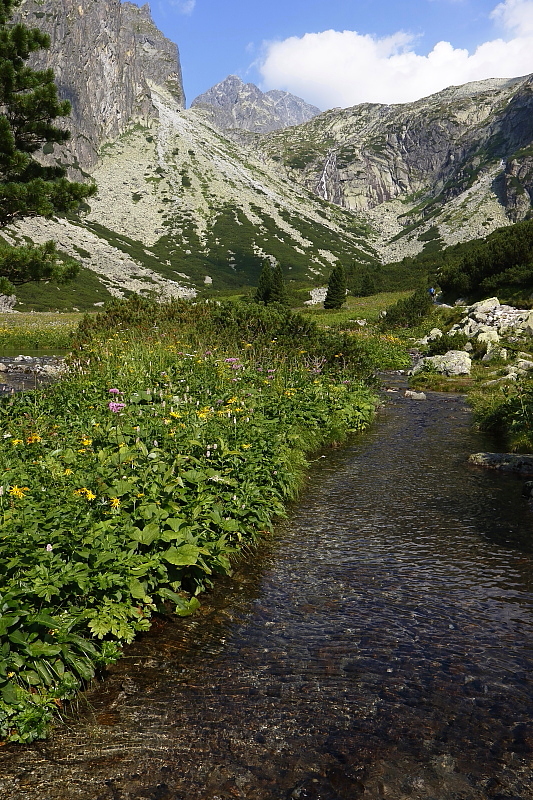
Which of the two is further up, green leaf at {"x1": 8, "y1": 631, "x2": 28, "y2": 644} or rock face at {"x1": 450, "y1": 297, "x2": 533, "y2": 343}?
rock face at {"x1": 450, "y1": 297, "x2": 533, "y2": 343}

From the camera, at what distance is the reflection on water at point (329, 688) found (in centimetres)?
374

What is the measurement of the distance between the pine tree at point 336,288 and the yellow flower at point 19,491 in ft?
186

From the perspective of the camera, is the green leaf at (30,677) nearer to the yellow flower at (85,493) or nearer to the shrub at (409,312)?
the yellow flower at (85,493)

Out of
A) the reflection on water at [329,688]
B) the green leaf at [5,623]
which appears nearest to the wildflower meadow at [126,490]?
the green leaf at [5,623]

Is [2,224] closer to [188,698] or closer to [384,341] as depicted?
[188,698]

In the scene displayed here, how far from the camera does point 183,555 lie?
A: 582 centimetres

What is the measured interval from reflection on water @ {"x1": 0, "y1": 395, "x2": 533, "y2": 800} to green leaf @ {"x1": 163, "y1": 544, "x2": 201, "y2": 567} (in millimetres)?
702

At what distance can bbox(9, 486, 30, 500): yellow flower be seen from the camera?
5887mm

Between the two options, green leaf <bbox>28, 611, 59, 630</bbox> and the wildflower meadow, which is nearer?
green leaf <bbox>28, 611, 59, 630</bbox>

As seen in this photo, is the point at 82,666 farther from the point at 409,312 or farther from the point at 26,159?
the point at 409,312

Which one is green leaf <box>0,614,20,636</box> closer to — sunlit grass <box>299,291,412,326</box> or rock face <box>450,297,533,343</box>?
rock face <box>450,297,533,343</box>

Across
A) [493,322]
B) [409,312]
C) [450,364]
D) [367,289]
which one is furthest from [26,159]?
[367,289]

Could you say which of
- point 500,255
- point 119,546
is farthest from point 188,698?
point 500,255

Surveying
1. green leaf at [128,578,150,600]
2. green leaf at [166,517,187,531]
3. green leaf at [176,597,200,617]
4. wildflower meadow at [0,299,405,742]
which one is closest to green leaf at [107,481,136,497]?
wildflower meadow at [0,299,405,742]
